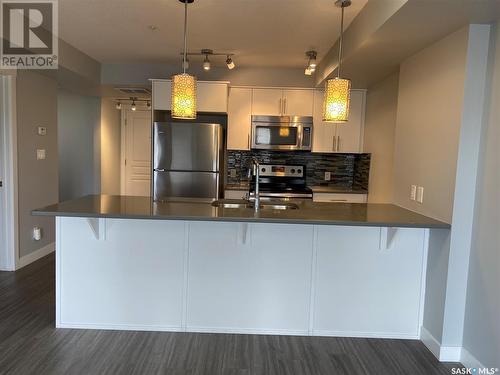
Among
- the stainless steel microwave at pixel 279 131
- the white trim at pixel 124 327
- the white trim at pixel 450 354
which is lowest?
the white trim at pixel 124 327

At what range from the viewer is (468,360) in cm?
218

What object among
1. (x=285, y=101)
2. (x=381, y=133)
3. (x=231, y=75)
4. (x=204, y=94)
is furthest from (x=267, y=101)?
(x=381, y=133)

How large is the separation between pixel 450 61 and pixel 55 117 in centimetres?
408

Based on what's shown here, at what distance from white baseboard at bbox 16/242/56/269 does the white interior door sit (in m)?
2.73

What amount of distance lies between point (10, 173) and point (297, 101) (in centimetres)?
322

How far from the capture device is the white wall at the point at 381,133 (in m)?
3.62

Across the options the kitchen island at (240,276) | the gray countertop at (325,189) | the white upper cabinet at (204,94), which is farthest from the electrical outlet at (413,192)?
the white upper cabinet at (204,94)

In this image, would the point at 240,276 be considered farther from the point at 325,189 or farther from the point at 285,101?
the point at 285,101

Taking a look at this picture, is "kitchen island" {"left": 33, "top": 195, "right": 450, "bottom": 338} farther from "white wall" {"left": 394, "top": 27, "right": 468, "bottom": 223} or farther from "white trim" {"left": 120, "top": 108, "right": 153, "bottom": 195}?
"white trim" {"left": 120, "top": 108, "right": 153, "bottom": 195}

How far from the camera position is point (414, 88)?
2695 millimetres

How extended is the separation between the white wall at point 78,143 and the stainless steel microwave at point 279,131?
312 cm

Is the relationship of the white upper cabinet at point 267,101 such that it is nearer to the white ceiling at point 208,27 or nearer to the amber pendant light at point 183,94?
the white ceiling at point 208,27

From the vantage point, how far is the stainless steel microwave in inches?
172

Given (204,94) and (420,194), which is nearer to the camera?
(420,194)
